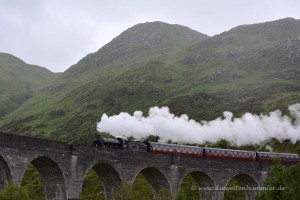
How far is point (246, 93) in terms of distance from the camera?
141000 millimetres

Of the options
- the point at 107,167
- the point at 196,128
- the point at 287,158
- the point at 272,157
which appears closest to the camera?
the point at 107,167

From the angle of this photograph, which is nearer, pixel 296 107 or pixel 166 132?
pixel 166 132

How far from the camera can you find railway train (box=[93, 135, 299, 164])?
155 feet

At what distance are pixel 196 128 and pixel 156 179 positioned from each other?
19.2 metres

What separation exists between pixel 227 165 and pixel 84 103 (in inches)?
4603

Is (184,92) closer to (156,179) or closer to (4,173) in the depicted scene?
(156,179)

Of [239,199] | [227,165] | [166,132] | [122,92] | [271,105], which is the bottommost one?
[239,199]

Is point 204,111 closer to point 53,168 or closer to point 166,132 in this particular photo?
point 166,132

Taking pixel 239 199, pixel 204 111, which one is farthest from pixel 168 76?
A: pixel 239 199

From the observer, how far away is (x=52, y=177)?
138 feet

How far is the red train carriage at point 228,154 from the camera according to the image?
55.6 m

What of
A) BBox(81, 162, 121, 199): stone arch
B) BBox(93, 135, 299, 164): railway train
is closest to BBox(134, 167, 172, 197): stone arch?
BBox(93, 135, 299, 164): railway train

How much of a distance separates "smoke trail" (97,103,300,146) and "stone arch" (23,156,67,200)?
15.8 meters

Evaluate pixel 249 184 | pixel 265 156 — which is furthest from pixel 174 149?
pixel 265 156
